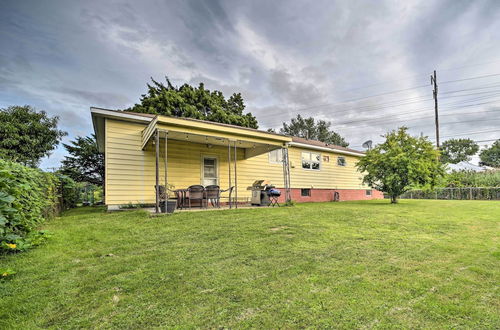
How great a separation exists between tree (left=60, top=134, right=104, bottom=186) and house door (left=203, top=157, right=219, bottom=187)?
946 cm

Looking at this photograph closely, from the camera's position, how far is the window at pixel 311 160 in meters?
13.7

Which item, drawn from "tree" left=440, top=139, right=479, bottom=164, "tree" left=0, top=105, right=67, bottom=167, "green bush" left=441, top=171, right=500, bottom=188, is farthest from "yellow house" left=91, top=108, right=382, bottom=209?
"tree" left=440, top=139, right=479, bottom=164

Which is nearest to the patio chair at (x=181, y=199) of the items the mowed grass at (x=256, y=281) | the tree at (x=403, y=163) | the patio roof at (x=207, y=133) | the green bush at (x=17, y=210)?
the patio roof at (x=207, y=133)

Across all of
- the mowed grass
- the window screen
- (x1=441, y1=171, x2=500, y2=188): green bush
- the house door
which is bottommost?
the mowed grass

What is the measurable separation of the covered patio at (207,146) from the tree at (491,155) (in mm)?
55905

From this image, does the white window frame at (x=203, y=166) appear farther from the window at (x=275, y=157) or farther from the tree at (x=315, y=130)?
the tree at (x=315, y=130)

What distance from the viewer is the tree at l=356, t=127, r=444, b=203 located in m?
10.9

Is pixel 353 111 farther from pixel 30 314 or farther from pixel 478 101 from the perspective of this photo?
pixel 30 314

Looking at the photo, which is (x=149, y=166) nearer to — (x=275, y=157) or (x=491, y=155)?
(x=275, y=157)

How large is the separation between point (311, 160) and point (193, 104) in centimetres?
1344

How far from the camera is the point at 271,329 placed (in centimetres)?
156

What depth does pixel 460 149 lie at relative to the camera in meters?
43.9

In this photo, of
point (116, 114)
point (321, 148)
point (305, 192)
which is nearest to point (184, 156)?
point (116, 114)

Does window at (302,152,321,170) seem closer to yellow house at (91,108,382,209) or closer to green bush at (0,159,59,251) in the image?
yellow house at (91,108,382,209)
